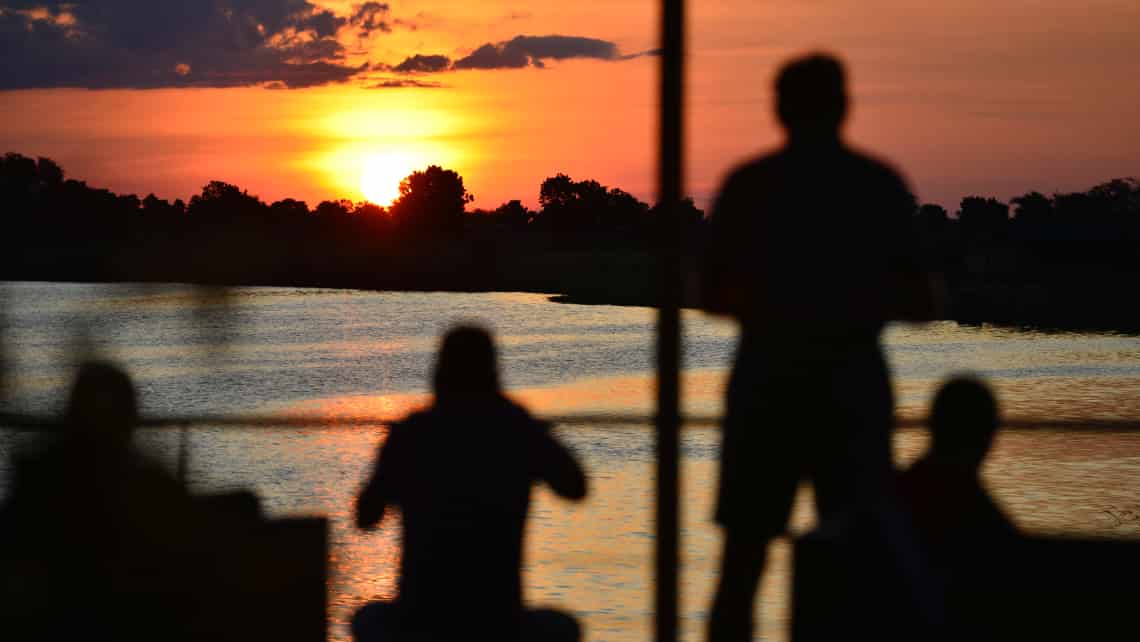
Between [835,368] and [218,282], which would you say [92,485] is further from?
[835,368]

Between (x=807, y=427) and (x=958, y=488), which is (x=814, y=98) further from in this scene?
(x=958, y=488)

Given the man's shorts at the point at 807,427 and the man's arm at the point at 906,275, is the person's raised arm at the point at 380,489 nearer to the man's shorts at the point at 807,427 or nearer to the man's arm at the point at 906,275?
the man's shorts at the point at 807,427

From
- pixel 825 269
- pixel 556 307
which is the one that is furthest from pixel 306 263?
pixel 556 307

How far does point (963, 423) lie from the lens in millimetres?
3533

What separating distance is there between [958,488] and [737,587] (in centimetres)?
70

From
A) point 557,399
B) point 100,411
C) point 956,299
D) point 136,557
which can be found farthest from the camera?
point 956,299

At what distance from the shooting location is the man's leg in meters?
3.16

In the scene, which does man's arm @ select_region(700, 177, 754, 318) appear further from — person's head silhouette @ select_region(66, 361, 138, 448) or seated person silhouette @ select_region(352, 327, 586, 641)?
person's head silhouette @ select_region(66, 361, 138, 448)

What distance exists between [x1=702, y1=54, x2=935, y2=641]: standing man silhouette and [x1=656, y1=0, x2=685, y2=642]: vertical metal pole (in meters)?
0.39

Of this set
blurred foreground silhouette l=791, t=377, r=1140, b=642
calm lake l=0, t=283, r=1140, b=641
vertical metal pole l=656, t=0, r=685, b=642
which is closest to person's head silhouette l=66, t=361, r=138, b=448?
calm lake l=0, t=283, r=1140, b=641

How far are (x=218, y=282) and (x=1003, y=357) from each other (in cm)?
4738

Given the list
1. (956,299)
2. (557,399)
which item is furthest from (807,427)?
(956,299)

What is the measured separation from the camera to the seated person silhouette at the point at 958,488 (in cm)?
331

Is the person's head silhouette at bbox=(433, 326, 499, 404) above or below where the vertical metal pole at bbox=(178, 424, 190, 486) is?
above
